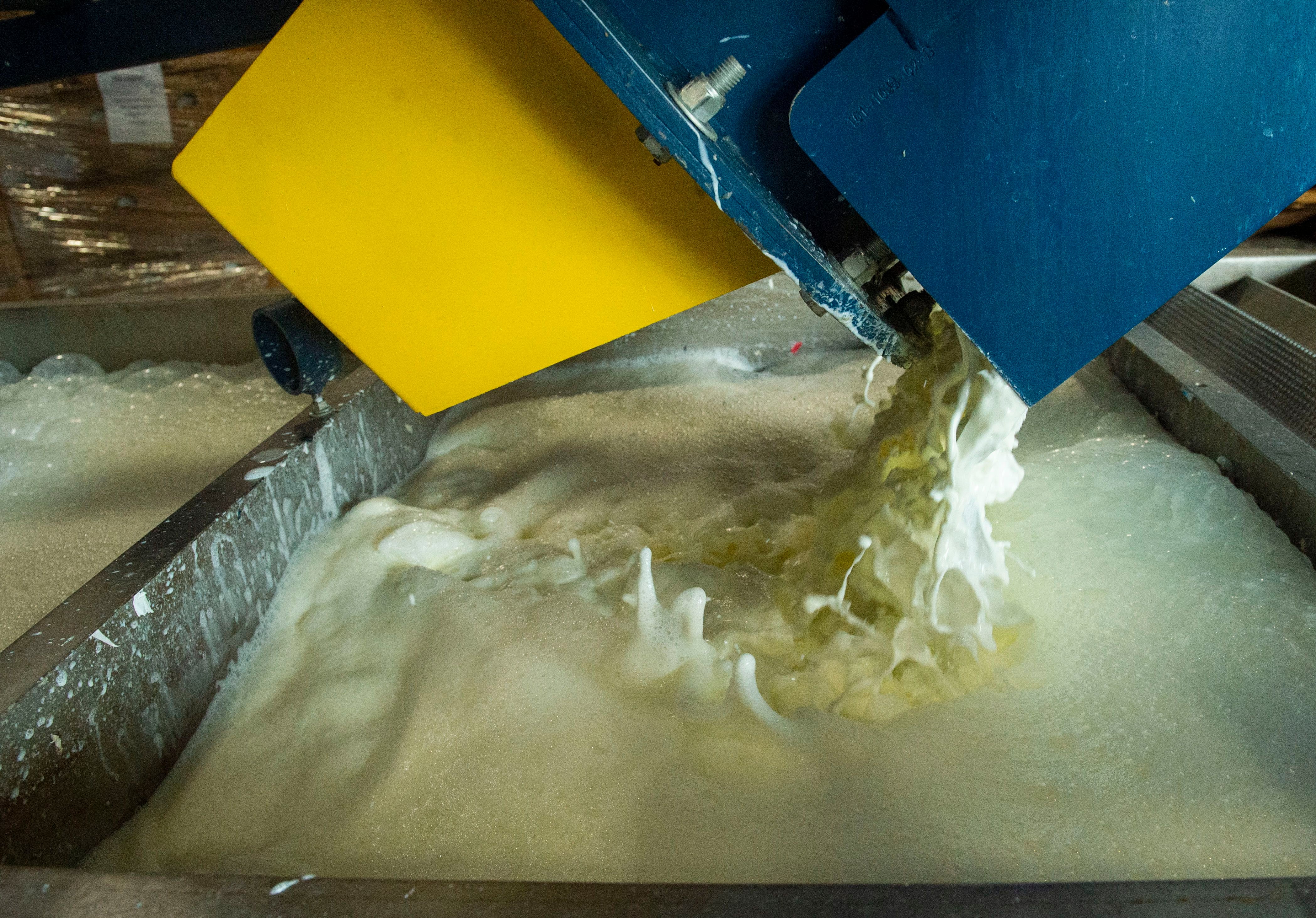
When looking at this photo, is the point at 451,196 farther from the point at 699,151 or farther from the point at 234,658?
the point at 234,658

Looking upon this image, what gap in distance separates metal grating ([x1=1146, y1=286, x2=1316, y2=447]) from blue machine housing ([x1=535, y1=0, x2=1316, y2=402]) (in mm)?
935

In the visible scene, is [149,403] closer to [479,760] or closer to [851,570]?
[479,760]

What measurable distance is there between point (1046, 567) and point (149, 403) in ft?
6.59

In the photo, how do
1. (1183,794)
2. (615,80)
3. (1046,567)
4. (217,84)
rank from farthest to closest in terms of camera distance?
(217,84)
(1046,567)
(1183,794)
(615,80)

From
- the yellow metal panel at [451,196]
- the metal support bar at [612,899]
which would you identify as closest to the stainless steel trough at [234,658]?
the metal support bar at [612,899]

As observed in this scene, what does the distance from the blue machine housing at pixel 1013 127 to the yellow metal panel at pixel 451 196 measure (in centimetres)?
12

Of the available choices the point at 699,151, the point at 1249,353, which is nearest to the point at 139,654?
the point at 699,151

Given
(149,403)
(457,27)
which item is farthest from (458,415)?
(457,27)

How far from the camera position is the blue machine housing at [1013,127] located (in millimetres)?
717

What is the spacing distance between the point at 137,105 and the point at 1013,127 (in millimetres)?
3727

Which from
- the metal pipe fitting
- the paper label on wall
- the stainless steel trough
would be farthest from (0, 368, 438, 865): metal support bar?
the paper label on wall

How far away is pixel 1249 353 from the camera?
181 centimetres

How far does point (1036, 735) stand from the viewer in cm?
95

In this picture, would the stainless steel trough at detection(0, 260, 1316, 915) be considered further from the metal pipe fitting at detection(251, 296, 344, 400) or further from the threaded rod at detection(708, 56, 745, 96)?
the threaded rod at detection(708, 56, 745, 96)
